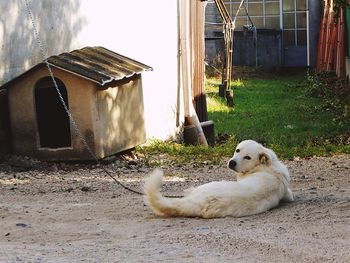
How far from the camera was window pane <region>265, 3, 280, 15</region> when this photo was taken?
2738 centimetres

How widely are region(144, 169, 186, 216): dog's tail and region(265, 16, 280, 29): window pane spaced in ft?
71.3

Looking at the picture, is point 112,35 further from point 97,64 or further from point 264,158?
point 264,158

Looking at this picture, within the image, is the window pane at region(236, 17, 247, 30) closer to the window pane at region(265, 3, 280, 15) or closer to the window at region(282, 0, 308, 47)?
the window pane at region(265, 3, 280, 15)

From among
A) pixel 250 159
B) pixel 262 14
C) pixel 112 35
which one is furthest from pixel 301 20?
pixel 250 159

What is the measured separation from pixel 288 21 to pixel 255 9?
3.99 ft

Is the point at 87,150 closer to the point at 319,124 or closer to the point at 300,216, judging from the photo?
the point at 300,216

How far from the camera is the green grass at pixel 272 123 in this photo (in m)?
10.7

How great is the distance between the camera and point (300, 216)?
6.13 metres

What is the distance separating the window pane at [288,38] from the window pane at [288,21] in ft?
0.62

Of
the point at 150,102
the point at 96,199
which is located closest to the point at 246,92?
the point at 150,102

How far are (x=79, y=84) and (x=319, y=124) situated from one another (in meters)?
6.19

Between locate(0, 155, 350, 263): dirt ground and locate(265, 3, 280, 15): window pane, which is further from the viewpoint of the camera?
locate(265, 3, 280, 15): window pane

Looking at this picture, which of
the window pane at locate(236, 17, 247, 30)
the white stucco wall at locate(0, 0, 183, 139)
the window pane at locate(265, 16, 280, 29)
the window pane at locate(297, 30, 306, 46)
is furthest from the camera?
the window pane at locate(236, 17, 247, 30)

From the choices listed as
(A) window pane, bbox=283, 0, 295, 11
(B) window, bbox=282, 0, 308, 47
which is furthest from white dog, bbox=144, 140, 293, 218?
(A) window pane, bbox=283, 0, 295, 11
